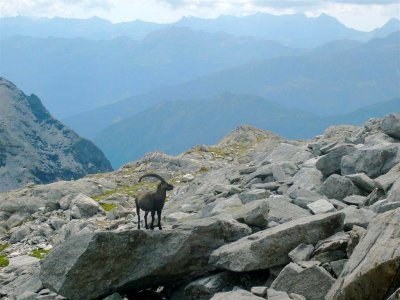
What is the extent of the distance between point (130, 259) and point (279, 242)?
19.8ft

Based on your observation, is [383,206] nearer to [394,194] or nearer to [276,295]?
[394,194]

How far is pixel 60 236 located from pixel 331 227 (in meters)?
26.2

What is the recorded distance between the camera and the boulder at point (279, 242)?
773 inches

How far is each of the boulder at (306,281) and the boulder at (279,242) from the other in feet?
4.57

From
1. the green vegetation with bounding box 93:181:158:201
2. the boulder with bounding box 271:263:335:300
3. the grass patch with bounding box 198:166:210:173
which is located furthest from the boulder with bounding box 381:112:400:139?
the grass patch with bounding box 198:166:210:173

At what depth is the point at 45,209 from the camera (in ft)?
173

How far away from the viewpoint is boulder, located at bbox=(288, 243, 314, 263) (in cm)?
1902

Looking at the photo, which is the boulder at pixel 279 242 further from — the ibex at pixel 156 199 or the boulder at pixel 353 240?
the ibex at pixel 156 199

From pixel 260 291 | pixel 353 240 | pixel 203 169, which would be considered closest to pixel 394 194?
pixel 353 240

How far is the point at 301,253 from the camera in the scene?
19.2m

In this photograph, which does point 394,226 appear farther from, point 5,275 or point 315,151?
point 5,275

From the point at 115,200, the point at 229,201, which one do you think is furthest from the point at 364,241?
the point at 115,200

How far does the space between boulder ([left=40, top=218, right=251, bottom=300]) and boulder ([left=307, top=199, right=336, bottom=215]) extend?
3261mm

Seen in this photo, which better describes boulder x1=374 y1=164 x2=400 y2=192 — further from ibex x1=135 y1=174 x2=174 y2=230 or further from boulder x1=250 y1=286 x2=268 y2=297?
ibex x1=135 y1=174 x2=174 y2=230
